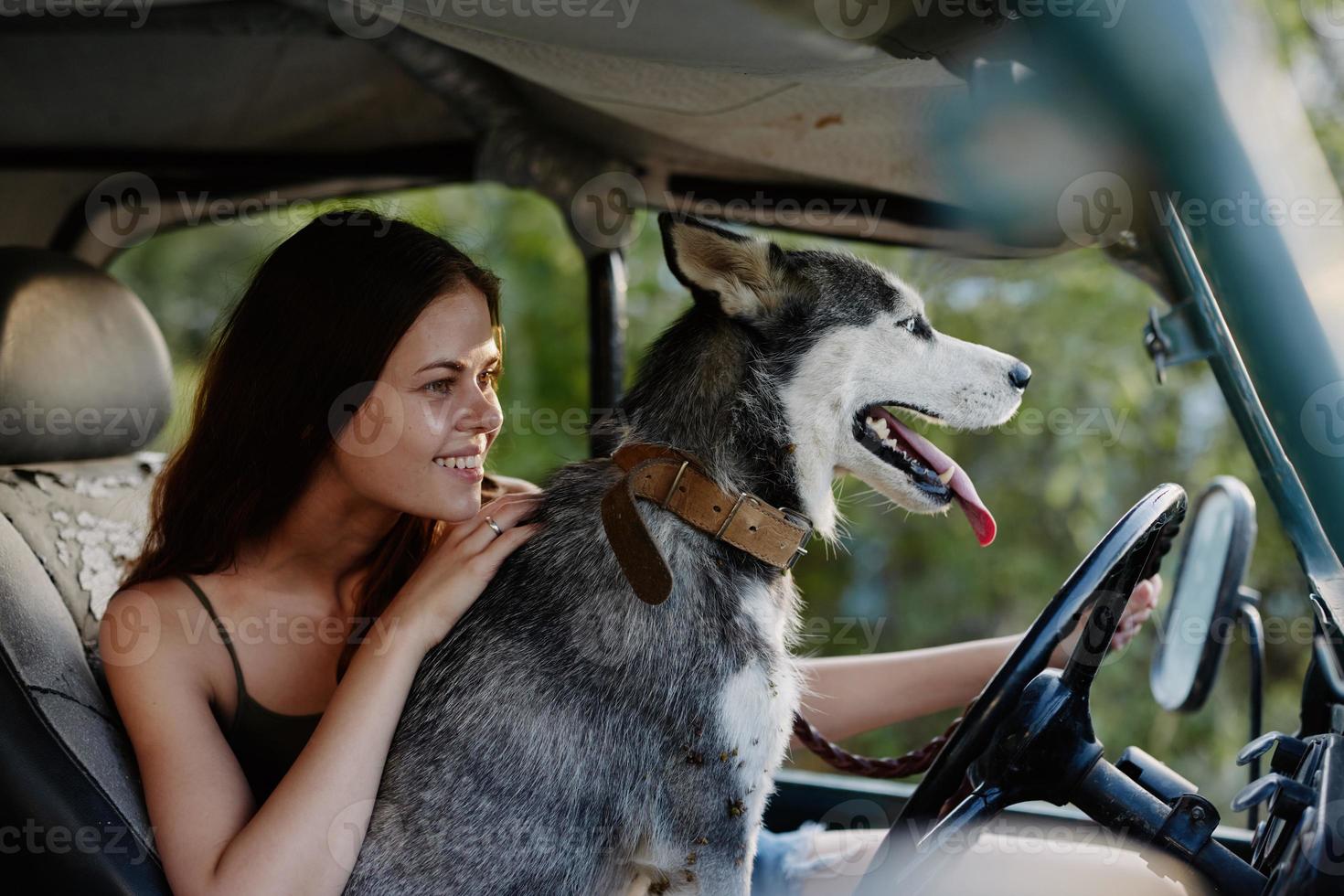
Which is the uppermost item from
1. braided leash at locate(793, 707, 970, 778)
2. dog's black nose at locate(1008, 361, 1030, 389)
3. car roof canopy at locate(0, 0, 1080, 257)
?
car roof canopy at locate(0, 0, 1080, 257)

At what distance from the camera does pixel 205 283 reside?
8328 mm

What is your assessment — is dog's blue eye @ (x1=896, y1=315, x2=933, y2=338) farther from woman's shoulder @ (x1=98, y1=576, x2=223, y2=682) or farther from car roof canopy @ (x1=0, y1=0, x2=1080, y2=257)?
woman's shoulder @ (x1=98, y1=576, x2=223, y2=682)

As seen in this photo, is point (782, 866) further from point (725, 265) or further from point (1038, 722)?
point (725, 265)

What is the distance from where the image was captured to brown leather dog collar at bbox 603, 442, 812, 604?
1540 mm

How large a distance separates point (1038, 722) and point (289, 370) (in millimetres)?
1255

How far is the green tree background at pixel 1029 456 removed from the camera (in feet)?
19.9

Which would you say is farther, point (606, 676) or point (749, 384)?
point (749, 384)

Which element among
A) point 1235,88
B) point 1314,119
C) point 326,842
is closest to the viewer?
point 1235,88

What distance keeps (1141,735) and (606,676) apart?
565 centimetres

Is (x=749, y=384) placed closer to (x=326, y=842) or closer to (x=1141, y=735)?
(x=326, y=842)

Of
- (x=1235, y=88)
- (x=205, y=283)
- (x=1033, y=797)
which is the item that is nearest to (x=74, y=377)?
(x=1033, y=797)

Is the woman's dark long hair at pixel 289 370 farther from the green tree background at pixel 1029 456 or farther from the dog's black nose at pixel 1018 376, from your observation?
the green tree background at pixel 1029 456

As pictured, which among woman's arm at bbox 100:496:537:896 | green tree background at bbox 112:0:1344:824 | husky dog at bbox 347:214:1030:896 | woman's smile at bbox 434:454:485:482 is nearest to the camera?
woman's arm at bbox 100:496:537:896

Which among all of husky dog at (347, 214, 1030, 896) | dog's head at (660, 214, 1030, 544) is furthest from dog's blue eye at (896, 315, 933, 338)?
husky dog at (347, 214, 1030, 896)
